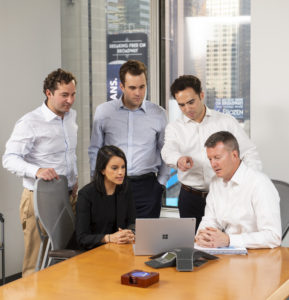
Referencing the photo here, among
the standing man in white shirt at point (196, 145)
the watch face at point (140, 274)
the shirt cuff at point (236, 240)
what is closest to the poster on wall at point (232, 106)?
the standing man in white shirt at point (196, 145)

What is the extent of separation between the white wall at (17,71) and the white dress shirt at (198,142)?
5.75 feet

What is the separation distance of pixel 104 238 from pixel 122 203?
394 millimetres

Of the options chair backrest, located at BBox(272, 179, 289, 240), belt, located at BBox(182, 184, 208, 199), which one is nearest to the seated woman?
belt, located at BBox(182, 184, 208, 199)

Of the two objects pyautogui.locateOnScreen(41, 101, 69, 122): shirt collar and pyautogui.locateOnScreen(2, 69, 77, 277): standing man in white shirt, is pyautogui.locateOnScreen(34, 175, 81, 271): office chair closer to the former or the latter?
pyautogui.locateOnScreen(2, 69, 77, 277): standing man in white shirt

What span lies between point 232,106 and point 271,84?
1022 millimetres

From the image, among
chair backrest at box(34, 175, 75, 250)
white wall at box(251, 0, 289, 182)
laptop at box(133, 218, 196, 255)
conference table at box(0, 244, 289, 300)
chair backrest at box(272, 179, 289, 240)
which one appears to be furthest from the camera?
white wall at box(251, 0, 289, 182)

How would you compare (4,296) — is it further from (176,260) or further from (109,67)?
(109,67)

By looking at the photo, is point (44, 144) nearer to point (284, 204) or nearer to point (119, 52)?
point (284, 204)

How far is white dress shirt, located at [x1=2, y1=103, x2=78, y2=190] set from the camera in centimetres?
392

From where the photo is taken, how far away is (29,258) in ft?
13.9

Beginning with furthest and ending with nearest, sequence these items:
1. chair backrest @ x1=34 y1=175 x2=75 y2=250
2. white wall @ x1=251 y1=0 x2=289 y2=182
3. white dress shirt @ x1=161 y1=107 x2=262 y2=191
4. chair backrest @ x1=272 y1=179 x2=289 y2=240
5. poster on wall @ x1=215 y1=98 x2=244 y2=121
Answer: poster on wall @ x1=215 y1=98 x2=244 y2=121 < white wall @ x1=251 y1=0 x2=289 y2=182 < white dress shirt @ x1=161 y1=107 x2=262 y2=191 < chair backrest @ x1=272 y1=179 x2=289 y2=240 < chair backrest @ x1=34 y1=175 x2=75 y2=250

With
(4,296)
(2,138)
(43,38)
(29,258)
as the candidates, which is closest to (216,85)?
(43,38)

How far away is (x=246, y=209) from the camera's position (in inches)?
130

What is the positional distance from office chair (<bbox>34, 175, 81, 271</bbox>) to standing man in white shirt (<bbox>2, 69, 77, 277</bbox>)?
0.74 ft
